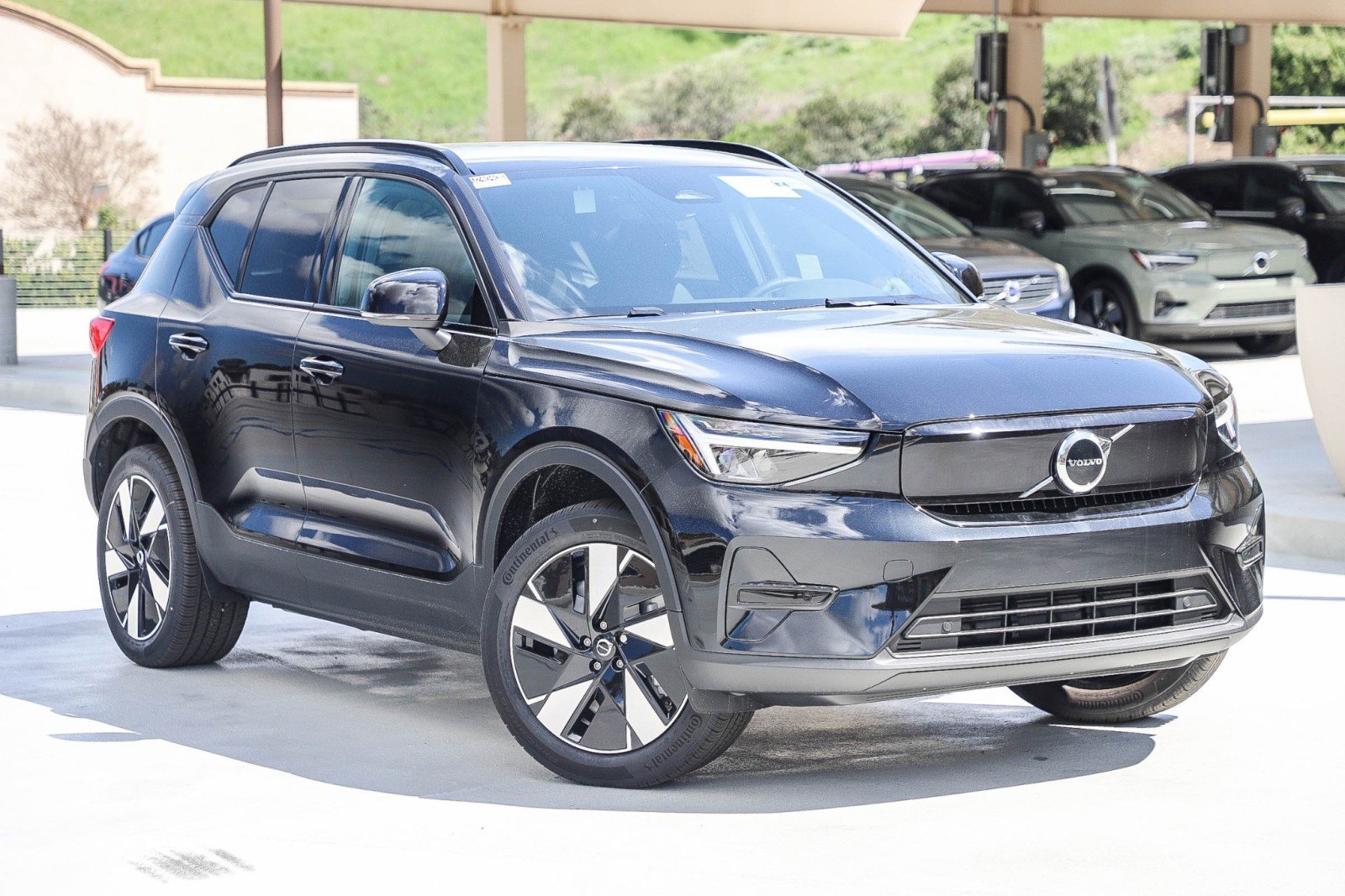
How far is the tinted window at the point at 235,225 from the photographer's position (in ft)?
25.1

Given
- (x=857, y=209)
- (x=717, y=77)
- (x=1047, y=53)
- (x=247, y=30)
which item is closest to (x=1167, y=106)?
(x=1047, y=53)

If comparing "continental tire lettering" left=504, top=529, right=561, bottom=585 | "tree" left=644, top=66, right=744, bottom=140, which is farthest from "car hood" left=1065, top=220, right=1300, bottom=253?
"tree" left=644, top=66, right=744, bottom=140

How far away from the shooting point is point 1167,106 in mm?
104812

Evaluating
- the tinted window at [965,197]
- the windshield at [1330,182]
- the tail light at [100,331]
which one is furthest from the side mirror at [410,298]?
the windshield at [1330,182]

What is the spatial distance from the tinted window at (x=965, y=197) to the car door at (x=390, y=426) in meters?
15.3

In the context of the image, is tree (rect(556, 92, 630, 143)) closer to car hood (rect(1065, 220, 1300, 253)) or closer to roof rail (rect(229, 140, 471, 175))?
car hood (rect(1065, 220, 1300, 253))

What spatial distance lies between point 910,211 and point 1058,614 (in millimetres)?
15160

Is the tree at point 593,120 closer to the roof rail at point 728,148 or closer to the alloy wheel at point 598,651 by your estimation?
the roof rail at point 728,148

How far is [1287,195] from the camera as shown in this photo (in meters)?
22.8

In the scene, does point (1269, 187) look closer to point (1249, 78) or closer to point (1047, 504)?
point (1249, 78)

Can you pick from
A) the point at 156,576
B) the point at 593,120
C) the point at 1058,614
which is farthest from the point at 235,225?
the point at 593,120

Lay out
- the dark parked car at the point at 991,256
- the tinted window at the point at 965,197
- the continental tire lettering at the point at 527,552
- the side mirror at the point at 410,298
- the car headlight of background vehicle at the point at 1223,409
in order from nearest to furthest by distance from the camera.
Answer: the continental tire lettering at the point at 527,552 → the car headlight of background vehicle at the point at 1223,409 → the side mirror at the point at 410,298 → the dark parked car at the point at 991,256 → the tinted window at the point at 965,197

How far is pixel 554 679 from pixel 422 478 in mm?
Answer: 816

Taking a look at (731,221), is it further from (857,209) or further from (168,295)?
(168,295)
